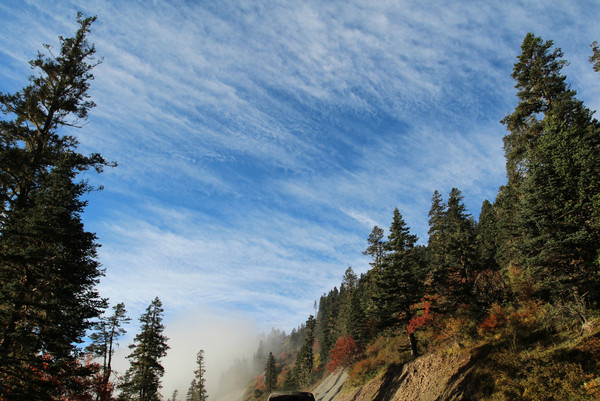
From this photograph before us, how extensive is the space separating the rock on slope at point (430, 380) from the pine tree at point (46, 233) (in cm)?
1985

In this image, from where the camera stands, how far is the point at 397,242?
94.5 feet

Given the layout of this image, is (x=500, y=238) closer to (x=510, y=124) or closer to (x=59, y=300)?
(x=510, y=124)

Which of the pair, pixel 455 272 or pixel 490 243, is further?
pixel 490 243

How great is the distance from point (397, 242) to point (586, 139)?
15.7 metres

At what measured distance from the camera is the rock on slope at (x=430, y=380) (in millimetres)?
16781

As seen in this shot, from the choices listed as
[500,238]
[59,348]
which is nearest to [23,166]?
[59,348]

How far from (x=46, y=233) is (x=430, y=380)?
2480 centimetres

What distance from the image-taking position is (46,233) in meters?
14.9

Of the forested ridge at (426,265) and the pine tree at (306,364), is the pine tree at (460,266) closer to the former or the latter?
the forested ridge at (426,265)

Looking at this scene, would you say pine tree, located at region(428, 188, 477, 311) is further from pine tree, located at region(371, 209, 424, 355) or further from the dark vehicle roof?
the dark vehicle roof

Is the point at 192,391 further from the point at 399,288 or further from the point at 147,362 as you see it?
the point at 399,288

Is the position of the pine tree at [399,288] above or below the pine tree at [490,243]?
below

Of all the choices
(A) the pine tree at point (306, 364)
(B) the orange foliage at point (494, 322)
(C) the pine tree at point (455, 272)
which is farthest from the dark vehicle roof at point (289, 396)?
(A) the pine tree at point (306, 364)

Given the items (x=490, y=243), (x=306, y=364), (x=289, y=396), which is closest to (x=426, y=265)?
(x=289, y=396)
